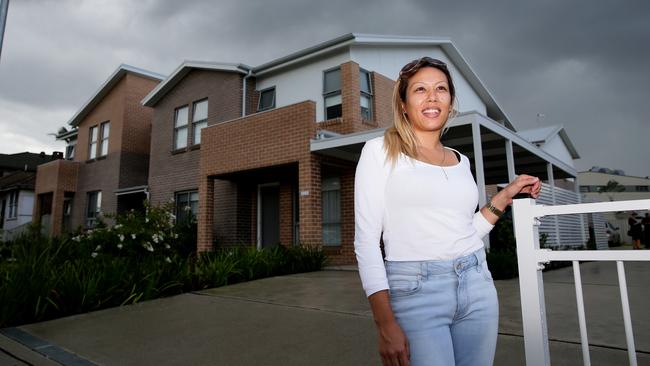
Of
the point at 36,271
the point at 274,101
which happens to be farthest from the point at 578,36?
the point at 36,271

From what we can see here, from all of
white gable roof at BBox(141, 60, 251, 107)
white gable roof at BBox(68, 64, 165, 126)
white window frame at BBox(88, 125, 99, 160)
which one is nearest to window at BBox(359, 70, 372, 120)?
white gable roof at BBox(141, 60, 251, 107)

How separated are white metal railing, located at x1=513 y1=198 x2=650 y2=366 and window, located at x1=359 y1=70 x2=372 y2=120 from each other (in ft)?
31.1

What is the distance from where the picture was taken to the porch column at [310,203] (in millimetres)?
9016

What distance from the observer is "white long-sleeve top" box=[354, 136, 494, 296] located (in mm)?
1428

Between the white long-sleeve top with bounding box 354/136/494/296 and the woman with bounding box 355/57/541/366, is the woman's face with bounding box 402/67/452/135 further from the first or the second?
the white long-sleeve top with bounding box 354/136/494/296

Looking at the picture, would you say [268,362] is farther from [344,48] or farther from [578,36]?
[578,36]

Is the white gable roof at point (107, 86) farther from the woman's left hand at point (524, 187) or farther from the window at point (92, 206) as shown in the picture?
the woman's left hand at point (524, 187)

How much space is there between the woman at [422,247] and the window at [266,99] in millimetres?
11178

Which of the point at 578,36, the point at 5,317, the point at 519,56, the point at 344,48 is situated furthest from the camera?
the point at 519,56

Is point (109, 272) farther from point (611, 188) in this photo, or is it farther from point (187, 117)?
point (611, 188)

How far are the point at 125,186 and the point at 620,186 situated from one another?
2182 inches

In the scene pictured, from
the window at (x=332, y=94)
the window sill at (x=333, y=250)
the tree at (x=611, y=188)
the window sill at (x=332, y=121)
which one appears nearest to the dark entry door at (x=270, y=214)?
the window sill at (x=333, y=250)

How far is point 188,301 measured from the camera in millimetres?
5469

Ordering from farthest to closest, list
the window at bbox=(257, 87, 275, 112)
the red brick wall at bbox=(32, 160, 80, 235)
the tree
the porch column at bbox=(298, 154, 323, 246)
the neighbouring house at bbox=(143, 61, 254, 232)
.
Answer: the tree < the red brick wall at bbox=(32, 160, 80, 235) < the neighbouring house at bbox=(143, 61, 254, 232) < the window at bbox=(257, 87, 275, 112) < the porch column at bbox=(298, 154, 323, 246)
